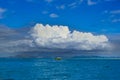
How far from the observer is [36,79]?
75.4 meters

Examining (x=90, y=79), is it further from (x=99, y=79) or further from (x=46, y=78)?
(x=46, y=78)

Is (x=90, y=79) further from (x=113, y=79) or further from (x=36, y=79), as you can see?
(x=36, y=79)

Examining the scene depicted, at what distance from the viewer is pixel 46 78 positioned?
3054 inches

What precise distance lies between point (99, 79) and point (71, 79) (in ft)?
22.9

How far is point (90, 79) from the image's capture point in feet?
246

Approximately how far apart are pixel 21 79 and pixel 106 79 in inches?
835

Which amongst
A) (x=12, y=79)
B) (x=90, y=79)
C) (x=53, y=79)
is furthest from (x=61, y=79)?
(x=12, y=79)

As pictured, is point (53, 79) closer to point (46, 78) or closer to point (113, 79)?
point (46, 78)

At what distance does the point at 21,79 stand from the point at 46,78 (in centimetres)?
691

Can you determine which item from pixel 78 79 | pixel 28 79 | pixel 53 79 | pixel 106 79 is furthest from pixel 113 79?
pixel 28 79

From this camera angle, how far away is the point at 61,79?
7481 cm

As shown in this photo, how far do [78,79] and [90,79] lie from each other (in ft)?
9.74

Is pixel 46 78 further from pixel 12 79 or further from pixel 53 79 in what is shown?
pixel 12 79

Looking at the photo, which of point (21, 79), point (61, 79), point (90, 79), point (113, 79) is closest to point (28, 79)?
point (21, 79)
